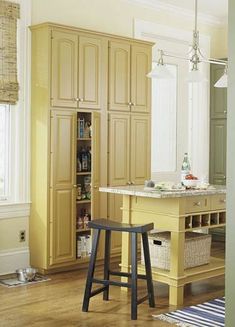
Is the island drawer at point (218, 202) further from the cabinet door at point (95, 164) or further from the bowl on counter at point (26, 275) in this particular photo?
the bowl on counter at point (26, 275)

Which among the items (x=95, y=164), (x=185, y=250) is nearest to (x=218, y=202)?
(x=185, y=250)

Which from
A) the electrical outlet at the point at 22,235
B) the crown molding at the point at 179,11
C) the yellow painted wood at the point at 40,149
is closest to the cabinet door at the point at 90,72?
the yellow painted wood at the point at 40,149

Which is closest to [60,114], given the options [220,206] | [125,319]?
[220,206]

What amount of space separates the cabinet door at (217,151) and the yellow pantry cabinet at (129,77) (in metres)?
1.61

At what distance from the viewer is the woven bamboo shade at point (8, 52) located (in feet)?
17.6

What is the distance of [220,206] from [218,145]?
9.20ft

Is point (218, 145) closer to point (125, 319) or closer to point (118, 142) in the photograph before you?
point (118, 142)

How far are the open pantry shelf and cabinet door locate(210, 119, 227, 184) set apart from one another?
8.18 feet

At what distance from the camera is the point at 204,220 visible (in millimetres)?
4910

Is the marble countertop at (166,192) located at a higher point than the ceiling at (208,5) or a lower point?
lower

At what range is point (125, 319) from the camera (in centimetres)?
416

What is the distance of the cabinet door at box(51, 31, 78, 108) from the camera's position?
5449 mm

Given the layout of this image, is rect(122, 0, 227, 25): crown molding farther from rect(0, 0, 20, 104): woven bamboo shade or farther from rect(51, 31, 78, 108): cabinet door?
rect(0, 0, 20, 104): woven bamboo shade

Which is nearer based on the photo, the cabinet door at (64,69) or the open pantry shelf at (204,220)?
Result: the open pantry shelf at (204,220)
